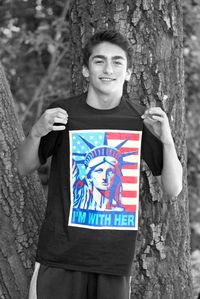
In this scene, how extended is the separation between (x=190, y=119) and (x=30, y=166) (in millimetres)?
3869

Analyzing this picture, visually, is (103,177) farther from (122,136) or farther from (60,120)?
(60,120)

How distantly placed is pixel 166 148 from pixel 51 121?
0.52 metres

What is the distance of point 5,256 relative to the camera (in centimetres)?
273

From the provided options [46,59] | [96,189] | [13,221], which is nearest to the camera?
[96,189]

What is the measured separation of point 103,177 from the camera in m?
2.49

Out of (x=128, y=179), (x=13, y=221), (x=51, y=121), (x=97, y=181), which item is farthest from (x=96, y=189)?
(x=13, y=221)

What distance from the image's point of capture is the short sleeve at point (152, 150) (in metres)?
2.52

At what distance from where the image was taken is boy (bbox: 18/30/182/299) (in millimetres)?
2463

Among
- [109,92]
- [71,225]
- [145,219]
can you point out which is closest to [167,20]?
[109,92]

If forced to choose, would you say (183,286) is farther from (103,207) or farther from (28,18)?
(28,18)

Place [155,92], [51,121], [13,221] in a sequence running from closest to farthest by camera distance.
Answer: [51,121]
[13,221]
[155,92]

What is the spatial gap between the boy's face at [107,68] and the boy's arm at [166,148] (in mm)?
205

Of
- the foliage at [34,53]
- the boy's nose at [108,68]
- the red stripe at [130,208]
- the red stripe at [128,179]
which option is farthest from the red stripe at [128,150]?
the foliage at [34,53]

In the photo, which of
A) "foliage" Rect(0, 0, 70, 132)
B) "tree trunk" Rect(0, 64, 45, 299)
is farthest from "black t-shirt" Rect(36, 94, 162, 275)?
"foliage" Rect(0, 0, 70, 132)
